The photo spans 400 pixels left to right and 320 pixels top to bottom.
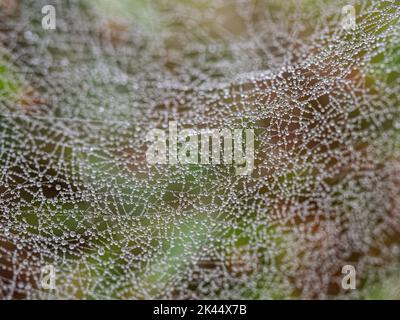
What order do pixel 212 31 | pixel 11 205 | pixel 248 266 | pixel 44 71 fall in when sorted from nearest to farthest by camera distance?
pixel 11 205
pixel 248 266
pixel 44 71
pixel 212 31

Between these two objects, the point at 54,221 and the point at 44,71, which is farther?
the point at 44,71

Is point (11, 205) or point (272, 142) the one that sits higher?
point (272, 142)

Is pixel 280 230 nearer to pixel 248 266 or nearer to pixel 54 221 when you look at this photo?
pixel 248 266

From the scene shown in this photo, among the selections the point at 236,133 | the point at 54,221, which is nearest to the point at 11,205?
the point at 54,221

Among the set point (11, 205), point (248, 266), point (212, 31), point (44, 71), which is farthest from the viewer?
point (212, 31)
